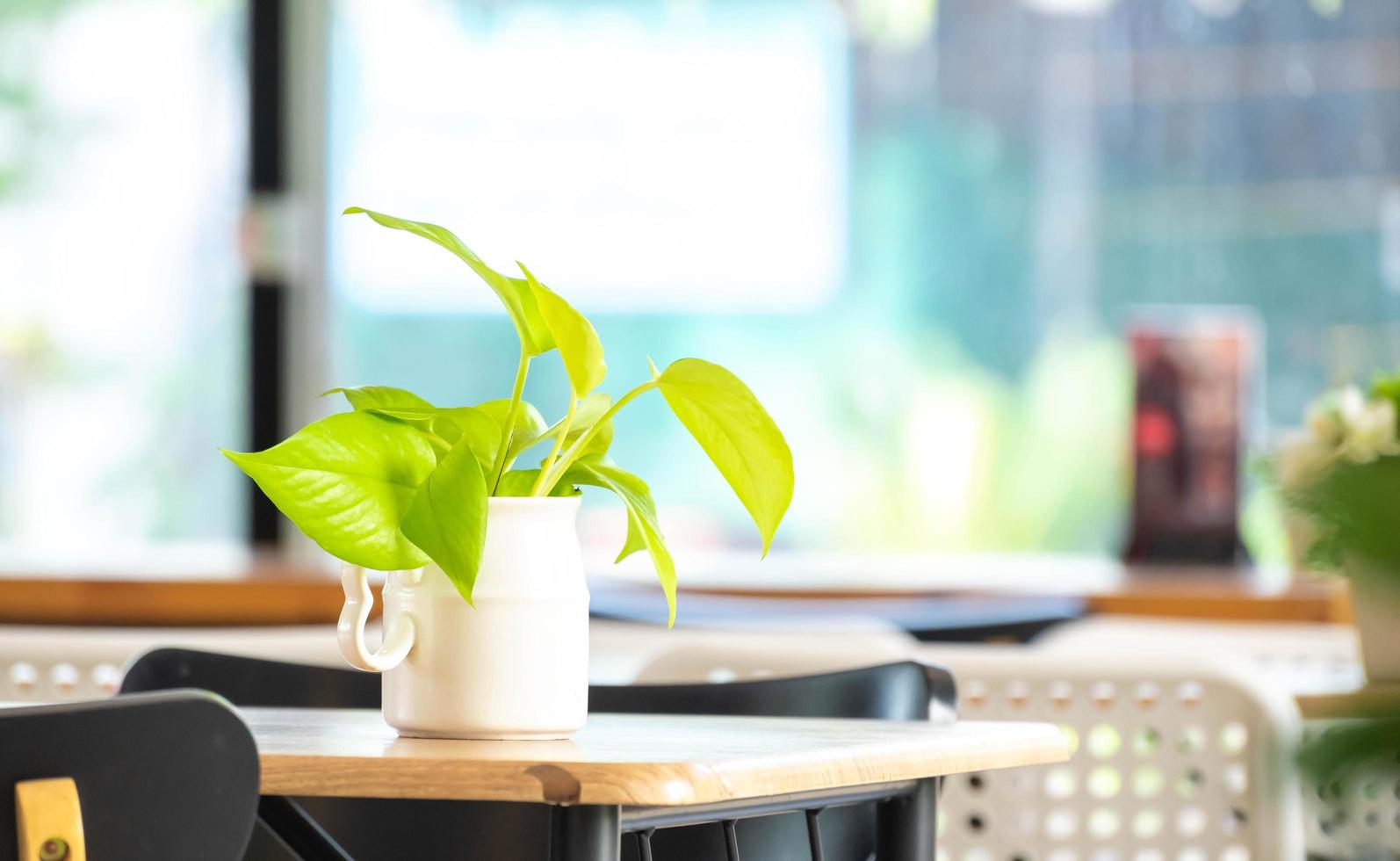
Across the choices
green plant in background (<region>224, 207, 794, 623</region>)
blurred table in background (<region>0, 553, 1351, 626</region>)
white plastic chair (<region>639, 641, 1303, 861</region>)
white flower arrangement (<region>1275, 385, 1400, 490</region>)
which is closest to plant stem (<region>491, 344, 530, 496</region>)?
green plant in background (<region>224, 207, 794, 623</region>)

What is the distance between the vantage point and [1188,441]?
3012 millimetres

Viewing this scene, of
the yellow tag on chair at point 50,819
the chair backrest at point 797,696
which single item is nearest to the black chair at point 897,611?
the chair backrest at point 797,696

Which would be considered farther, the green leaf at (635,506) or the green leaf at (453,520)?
the green leaf at (635,506)

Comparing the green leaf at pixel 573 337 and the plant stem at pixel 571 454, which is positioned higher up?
the green leaf at pixel 573 337

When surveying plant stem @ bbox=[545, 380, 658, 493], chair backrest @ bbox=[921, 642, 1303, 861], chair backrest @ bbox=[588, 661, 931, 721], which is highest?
plant stem @ bbox=[545, 380, 658, 493]

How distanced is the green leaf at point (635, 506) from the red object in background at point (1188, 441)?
2.15 metres

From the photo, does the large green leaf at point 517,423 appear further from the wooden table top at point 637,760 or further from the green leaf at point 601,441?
the wooden table top at point 637,760

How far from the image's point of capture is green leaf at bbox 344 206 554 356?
0.94 m

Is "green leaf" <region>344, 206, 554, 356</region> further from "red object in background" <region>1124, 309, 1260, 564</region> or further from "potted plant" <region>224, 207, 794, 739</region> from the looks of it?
"red object in background" <region>1124, 309, 1260, 564</region>

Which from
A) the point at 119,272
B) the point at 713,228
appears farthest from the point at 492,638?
the point at 119,272

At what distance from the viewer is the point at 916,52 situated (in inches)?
154

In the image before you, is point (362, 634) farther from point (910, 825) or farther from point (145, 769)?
point (910, 825)

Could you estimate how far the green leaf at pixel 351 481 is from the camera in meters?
0.89

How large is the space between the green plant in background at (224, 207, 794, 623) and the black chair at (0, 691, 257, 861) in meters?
0.16
